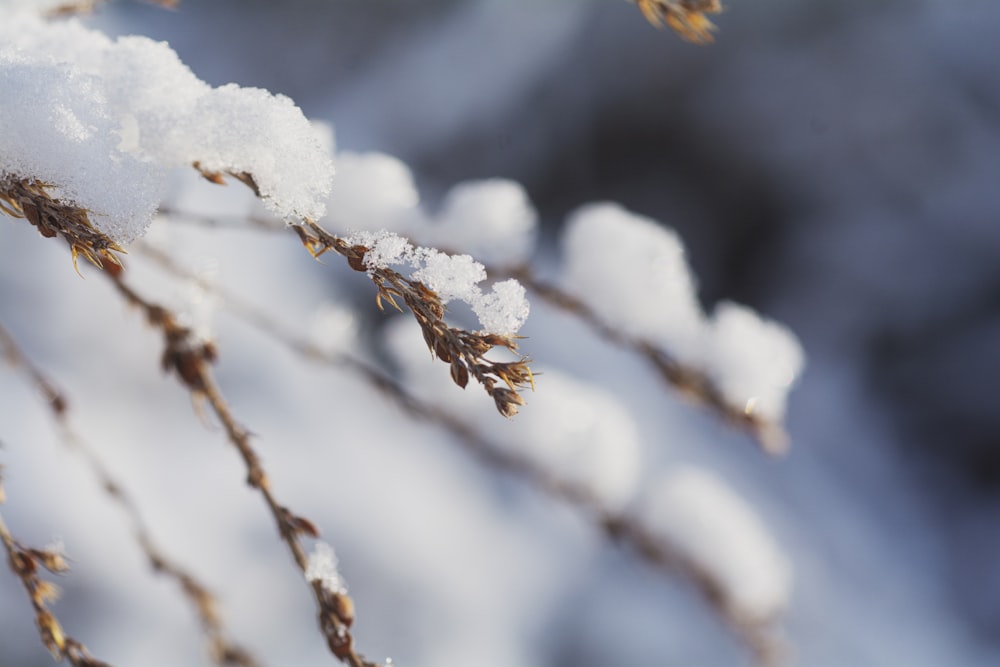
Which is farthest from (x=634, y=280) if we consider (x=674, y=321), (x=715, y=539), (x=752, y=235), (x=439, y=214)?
(x=752, y=235)

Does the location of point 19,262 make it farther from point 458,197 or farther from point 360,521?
point 458,197

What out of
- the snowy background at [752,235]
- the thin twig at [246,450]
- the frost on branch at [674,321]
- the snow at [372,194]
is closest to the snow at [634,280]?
the frost on branch at [674,321]

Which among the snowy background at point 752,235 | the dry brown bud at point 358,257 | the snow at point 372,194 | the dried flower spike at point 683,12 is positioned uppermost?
the snowy background at point 752,235

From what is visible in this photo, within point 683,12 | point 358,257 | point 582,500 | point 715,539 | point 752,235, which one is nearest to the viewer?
point 358,257

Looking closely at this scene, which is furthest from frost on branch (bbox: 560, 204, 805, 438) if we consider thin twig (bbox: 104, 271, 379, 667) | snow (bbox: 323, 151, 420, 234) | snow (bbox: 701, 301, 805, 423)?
thin twig (bbox: 104, 271, 379, 667)

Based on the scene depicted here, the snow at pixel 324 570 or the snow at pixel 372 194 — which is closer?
the snow at pixel 324 570

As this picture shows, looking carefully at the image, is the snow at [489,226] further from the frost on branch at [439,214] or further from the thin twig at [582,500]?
the thin twig at [582,500]

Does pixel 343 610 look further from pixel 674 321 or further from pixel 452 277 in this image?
pixel 674 321
